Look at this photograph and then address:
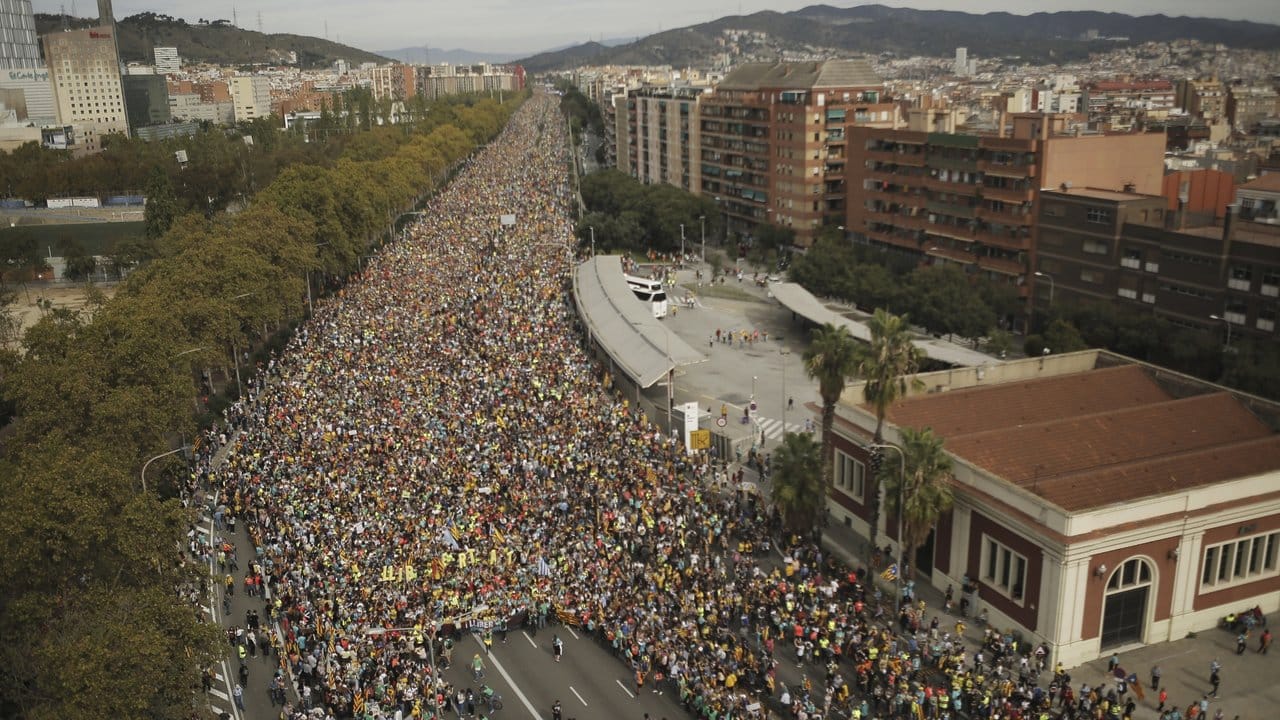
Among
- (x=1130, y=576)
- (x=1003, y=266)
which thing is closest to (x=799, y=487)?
(x=1130, y=576)

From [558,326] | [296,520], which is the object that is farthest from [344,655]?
[558,326]

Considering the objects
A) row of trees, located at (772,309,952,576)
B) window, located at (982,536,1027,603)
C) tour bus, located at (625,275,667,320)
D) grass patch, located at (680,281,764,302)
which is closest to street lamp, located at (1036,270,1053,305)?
grass patch, located at (680,281,764,302)

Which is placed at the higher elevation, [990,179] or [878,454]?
[990,179]

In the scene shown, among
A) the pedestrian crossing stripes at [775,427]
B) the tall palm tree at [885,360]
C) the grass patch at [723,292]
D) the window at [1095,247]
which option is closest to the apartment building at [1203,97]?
the grass patch at [723,292]

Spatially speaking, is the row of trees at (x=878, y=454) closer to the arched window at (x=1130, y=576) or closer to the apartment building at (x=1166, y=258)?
the arched window at (x=1130, y=576)

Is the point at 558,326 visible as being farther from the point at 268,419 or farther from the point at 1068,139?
the point at 1068,139

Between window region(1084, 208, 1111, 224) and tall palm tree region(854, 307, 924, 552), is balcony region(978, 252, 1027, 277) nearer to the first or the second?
window region(1084, 208, 1111, 224)

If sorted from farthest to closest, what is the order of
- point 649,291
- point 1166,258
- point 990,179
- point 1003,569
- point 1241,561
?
point 649,291
point 990,179
point 1166,258
point 1241,561
point 1003,569

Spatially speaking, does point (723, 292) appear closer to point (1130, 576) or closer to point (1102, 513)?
point (1130, 576)
